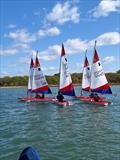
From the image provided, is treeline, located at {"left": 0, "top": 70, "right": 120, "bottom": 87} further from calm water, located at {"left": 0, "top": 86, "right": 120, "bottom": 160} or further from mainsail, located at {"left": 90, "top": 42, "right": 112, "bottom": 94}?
calm water, located at {"left": 0, "top": 86, "right": 120, "bottom": 160}

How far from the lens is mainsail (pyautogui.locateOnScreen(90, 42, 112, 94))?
136ft

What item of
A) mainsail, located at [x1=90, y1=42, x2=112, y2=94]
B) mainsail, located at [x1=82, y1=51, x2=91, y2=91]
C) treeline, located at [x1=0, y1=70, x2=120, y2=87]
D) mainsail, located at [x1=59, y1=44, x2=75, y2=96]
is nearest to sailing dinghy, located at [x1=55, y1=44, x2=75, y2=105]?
mainsail, located at [x1=59, y1=44, x2=75, y2=96]

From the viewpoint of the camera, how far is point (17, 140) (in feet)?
61.4

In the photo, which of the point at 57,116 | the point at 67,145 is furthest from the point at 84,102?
the point at 67,145

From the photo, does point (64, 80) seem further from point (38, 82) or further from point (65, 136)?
point (65, 136)

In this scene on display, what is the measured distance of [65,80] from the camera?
138ft

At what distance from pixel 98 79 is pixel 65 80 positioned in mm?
4228

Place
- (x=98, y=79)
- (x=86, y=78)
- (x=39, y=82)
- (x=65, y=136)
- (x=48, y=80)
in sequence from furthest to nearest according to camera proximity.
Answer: (x=48, y=80) < (x=86, y=78) < (x=39, y=82) < (x=98, y=79) < (x=65, y=136)

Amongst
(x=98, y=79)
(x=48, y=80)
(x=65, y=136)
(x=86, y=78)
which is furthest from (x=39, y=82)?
(x=48, y=80)

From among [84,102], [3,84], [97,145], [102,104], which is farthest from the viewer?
[3,84]

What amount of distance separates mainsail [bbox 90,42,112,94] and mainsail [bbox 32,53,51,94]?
6432 mm

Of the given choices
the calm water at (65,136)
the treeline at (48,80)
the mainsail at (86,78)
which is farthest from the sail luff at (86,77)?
the treeline at (48,80)

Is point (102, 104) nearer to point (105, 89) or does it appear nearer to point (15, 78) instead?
point (105, 89)

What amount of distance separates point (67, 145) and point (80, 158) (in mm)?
2458
